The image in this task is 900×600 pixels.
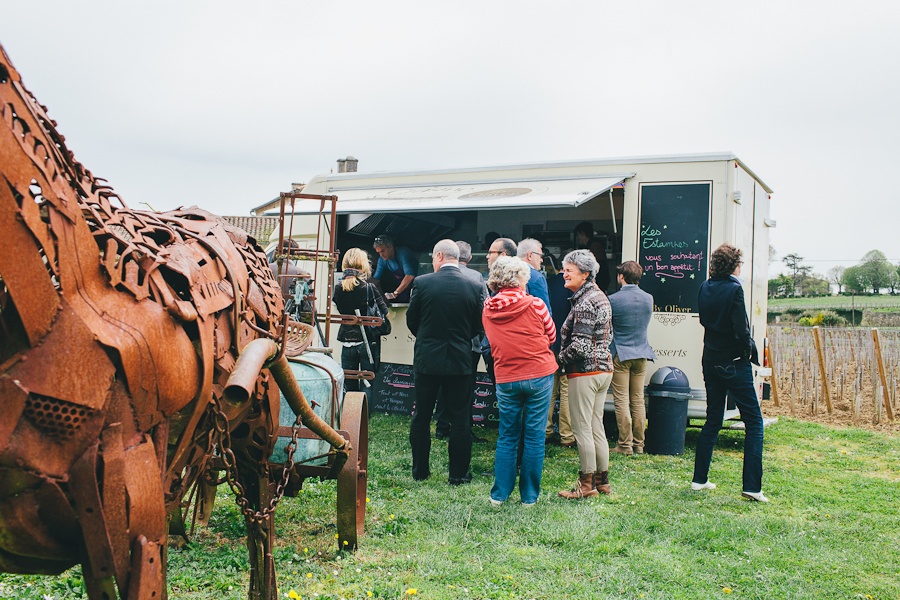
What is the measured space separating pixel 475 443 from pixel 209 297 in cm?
578

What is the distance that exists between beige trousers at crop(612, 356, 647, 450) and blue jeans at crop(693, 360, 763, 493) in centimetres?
143

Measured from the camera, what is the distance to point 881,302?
2573 centimetres

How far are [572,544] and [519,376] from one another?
1.24 meters

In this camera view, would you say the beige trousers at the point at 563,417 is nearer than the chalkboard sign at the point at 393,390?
Yes

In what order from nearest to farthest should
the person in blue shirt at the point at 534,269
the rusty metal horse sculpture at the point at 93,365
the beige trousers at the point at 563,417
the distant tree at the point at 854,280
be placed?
1. the rusty metal horse sculpture at the point at 93,365
2. the person in blue shirt at the point at 534,269
3. the beige trousers at the point at 563,417
4. the distant tree at the point at 854,280

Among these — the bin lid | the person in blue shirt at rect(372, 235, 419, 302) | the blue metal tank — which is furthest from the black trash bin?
the blue metal tank

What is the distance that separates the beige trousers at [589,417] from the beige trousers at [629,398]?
155 centimetres

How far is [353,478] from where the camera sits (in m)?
4.07

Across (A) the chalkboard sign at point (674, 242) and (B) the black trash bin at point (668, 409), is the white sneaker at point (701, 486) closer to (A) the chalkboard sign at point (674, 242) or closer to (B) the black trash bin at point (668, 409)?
(B) the black trash bin at point (668, 409)

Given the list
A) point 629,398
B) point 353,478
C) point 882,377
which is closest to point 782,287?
point 882,377

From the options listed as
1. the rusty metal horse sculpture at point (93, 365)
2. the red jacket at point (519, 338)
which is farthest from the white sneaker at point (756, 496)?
the rusty metal horse sculpture at point (93, 365)

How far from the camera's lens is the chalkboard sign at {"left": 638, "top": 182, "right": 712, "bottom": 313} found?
289 inches

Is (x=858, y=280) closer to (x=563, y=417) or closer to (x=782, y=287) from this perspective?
(x=782, y=287)

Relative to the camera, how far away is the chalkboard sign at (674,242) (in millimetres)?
7352
